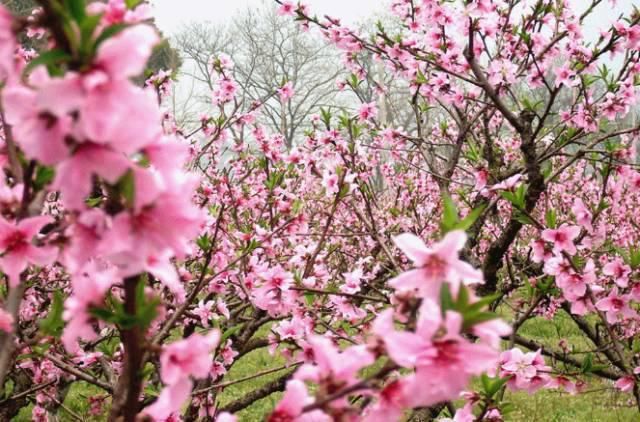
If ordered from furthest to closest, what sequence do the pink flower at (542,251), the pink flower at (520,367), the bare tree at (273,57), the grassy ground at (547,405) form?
the bare tree at (273,57), the grassy ground at (547,405), the pink flower at (542,251), the pink flower at (520,367)

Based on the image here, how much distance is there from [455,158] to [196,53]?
28.6 metres

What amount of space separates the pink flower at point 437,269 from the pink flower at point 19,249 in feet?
2.30

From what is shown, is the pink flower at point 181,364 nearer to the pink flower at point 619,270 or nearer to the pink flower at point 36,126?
the pink flower at point 36,126

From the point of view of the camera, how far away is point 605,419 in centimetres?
571

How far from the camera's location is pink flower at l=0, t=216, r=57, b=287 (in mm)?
1100

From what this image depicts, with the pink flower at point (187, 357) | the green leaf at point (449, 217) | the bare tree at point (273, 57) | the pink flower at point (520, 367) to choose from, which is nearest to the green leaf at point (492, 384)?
the pink flower at point (520, 367)

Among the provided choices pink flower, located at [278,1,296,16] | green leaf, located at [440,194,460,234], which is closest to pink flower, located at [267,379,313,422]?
green leaf, located at [440,194,460,234]

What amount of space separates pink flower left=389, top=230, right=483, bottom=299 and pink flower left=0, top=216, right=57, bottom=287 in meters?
0.70

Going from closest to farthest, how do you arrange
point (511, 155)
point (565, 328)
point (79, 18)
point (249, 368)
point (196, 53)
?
point (79, 18)
point (511, 155)
point (249, 368)
point (565, 328)
point (196, 53)

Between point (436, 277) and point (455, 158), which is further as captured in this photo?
point (455, 158)

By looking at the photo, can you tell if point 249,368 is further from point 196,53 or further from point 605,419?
point 196,53

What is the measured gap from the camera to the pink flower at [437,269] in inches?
37.0

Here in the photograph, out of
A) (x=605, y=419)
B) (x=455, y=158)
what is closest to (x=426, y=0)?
(x=455, y=158)

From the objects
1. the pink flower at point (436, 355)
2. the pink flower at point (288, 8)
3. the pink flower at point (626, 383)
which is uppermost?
the pink flower at point (288, 8)
